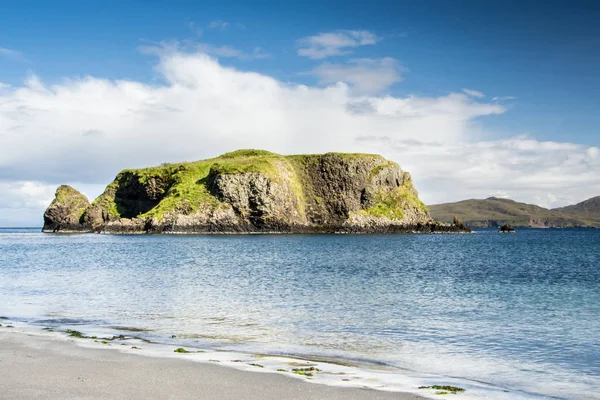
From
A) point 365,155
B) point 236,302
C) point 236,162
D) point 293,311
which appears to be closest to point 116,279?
point 236,302

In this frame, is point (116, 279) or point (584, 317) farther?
point (116, 279)

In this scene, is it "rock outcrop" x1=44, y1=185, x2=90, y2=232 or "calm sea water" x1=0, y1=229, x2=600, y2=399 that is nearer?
"calm sea water" x1=0, y1=229, x2=600, y2=399

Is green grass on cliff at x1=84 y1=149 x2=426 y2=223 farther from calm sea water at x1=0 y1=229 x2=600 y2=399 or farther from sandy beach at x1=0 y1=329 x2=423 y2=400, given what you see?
sandy beach at x1=0 y1=329 x2=423 y2=400

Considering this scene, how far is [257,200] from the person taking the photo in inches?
5979

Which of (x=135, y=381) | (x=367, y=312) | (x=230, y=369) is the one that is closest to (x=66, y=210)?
(x=367, y=312)

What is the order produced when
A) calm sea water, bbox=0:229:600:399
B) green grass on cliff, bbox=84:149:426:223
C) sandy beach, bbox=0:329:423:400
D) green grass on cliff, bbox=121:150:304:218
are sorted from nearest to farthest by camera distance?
sandy beach, bbox=0:329:423:400 → calm sea water, bbox=0:229:600:399 → green grass on cliff, bbox=121:150:304:218 → green grass on cliff, bbox=84:149:426:223

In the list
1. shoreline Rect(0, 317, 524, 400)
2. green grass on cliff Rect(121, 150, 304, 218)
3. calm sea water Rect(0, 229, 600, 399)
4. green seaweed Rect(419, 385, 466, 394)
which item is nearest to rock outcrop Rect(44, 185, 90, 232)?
green grass on cliff Rect(121, 150, 304, 218)

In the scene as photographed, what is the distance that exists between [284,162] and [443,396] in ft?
552

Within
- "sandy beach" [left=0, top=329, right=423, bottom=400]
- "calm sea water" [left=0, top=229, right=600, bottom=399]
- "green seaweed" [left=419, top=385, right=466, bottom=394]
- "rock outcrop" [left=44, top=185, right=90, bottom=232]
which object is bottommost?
"calm sea water" [left=0, top=229, right=600, bottom=399]

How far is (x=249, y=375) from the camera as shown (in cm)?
1238

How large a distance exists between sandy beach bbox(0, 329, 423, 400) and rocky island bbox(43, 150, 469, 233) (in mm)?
135442

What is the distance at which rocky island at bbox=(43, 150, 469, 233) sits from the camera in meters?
151

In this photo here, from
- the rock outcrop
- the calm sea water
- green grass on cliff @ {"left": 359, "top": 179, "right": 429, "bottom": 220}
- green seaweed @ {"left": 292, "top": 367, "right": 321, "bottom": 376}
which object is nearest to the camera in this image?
green seaweed @ {"left": 292, "top": 367, "right": 321, "bottom": 376}

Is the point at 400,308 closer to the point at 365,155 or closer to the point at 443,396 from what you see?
the point at 443,396
